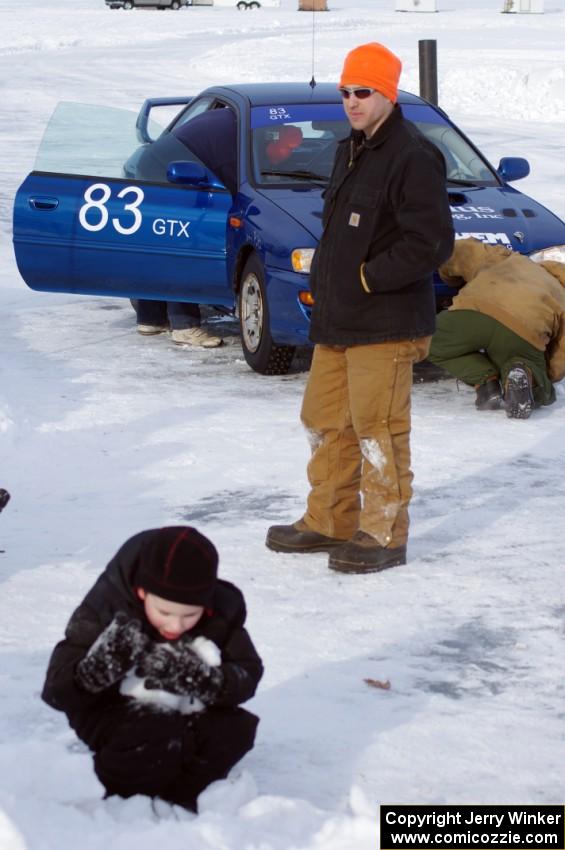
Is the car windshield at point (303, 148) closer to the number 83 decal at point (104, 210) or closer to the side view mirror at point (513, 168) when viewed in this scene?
the side view mirror at point (513, 168)

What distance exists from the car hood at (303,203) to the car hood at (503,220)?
2.46 feet

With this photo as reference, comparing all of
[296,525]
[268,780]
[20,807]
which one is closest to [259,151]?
[296,525]

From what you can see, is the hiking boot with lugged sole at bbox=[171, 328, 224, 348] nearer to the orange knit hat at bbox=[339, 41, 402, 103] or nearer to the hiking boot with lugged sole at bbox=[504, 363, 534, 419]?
the hiking boot with lugged sole at bbox=[504, 363, 534, 419]

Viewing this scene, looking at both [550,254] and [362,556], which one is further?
[550,254]

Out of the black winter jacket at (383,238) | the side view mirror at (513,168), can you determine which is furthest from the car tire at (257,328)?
the black winter jacket at (383,238)

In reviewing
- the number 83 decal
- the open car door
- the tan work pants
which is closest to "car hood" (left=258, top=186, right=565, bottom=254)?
the open car door

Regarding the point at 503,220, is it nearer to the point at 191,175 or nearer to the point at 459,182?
the point at 459,182

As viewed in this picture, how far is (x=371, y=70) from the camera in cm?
506

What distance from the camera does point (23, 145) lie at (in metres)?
→ 19.3

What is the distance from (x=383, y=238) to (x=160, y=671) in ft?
8.10

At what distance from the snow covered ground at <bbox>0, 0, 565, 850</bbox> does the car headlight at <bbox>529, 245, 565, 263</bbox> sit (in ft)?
2.68

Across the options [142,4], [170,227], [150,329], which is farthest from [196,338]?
[142,4]

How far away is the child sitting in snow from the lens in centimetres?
304

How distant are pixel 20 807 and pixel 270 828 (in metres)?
0.53
